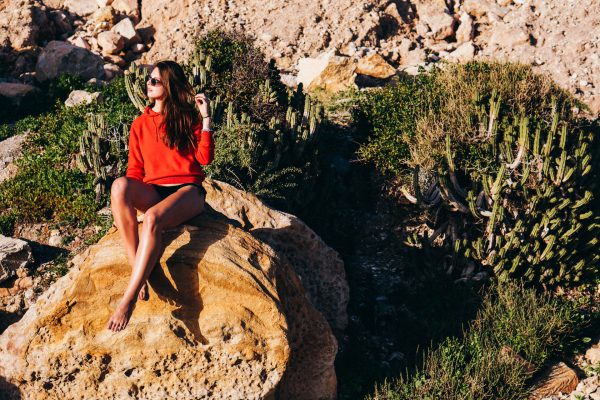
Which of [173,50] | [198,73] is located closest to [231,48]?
[198,73]

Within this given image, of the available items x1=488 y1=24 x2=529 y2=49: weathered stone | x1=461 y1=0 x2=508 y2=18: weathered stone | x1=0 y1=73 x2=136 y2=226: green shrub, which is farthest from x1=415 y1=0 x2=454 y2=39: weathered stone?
x1=0 y1=73 x2=136 y2=226: green shrub

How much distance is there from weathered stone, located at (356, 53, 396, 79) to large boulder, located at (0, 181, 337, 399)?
28.5 feet

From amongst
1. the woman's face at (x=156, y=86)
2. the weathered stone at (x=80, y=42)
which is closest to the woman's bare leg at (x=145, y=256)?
the woman's face at (x=156, y=86)

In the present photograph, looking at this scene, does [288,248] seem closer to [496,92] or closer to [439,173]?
[439,173]

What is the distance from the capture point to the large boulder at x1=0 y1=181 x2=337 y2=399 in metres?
5.72

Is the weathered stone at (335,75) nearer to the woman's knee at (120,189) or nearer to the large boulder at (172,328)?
the large boulder at (172,328)

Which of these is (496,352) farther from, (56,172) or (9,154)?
(9,154)

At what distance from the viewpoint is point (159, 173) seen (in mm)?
6031

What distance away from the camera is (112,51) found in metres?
15.6

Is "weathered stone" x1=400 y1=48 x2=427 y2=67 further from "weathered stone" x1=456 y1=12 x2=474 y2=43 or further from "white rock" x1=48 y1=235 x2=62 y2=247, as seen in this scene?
"white rock" x1=48 y1=235 x2=62 y2=247

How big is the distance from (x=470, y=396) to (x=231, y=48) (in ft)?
22.5

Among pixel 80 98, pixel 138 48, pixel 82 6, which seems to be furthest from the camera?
pixel 82 6

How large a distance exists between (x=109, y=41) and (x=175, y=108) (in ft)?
33.7

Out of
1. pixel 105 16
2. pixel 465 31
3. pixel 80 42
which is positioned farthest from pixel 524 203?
pixel 105 16
